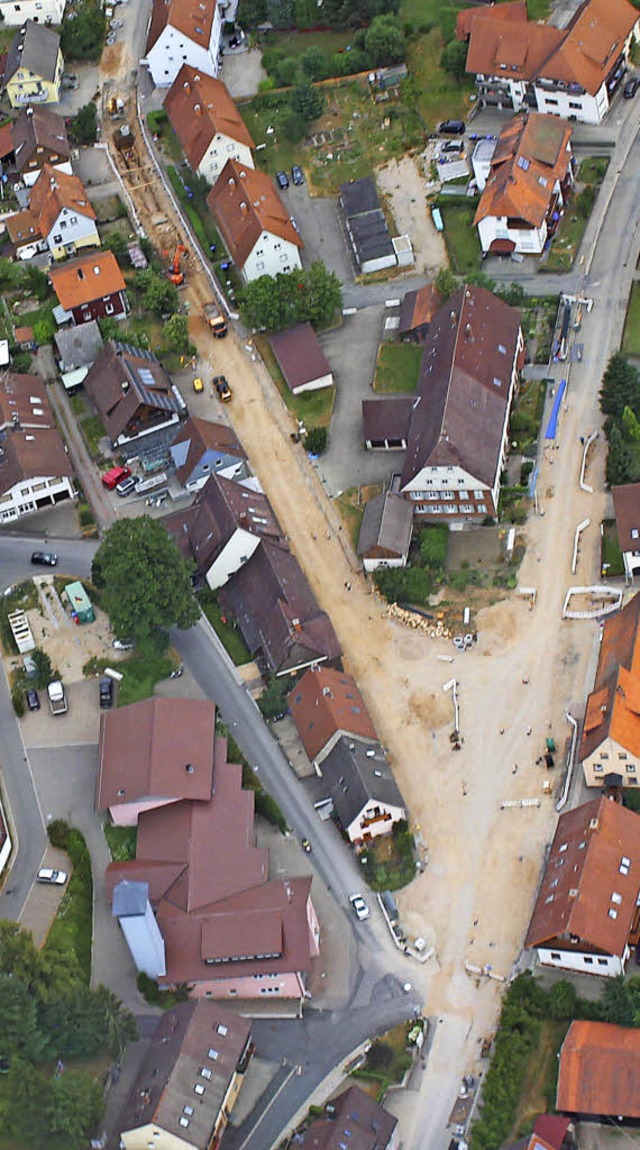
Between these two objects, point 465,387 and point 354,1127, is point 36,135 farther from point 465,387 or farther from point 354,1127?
point 354,1127

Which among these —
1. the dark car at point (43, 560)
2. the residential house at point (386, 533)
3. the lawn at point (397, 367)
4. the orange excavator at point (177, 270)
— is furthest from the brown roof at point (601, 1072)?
the orange excavator at point (177, 270)

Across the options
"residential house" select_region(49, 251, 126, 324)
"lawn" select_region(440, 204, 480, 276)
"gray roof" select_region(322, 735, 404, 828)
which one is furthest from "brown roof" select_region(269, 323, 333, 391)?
"gray roof" select_region(322, 735, 404, 828)

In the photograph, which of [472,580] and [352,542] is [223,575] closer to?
[352,542]

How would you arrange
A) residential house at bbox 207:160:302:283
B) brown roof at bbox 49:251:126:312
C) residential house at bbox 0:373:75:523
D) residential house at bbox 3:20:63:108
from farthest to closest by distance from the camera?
residential house at bbox 3:20:63:108
brown roof at bbox 49:251:126:312
residential house at bbox 207:160:302:283
residential house at bbox 0:373:75:523

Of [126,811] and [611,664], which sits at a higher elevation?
[611,664]

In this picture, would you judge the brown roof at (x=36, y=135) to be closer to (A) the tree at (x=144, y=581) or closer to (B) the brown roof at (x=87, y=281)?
(B) the brown roof at (x=87, y=281)

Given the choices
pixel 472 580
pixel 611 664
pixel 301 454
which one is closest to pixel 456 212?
pixel 301 454

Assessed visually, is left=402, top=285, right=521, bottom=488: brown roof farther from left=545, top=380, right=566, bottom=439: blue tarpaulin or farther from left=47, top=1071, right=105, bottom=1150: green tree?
left=47, top=1071, right=105, bottom=1150: green tree
